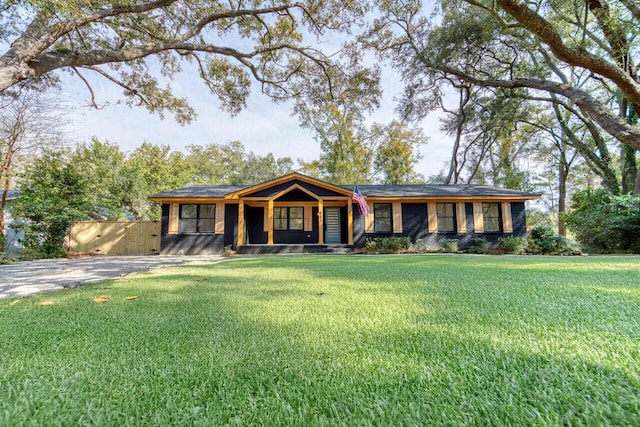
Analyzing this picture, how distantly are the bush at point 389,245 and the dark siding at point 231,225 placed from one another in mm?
6011

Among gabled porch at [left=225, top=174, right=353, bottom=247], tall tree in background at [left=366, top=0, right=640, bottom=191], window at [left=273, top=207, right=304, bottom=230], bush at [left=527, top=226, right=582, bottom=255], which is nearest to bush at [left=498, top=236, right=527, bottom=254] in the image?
bush at [left=527, top=226, right=582, bottom=255]

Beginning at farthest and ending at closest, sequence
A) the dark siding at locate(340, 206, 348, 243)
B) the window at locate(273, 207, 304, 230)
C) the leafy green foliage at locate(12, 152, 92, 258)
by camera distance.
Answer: the window at locate(273, 207, 304, 230) → the dark siding at locate(340, 206, 348, 243) → the leafy green foliage at locate(12, 152, 92, 258)

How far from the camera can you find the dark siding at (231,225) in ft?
38.8

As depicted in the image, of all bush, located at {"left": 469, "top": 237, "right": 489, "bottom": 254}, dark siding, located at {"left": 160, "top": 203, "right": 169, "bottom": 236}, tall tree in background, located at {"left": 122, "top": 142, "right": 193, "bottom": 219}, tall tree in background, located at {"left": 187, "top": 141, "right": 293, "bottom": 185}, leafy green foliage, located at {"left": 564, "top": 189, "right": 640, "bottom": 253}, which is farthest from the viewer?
tall tree in background, located at {"left": 187, "top": 141, "right": 293, "bottom": 185}

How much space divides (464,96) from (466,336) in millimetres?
17817

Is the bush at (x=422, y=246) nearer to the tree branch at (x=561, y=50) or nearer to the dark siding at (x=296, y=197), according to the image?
the dark siding at (x=296, y=197)

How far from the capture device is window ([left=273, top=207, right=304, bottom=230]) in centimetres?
1351

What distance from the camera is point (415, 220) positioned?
39.9 feet

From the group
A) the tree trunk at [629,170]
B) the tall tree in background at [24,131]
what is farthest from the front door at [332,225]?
the tree trunk at [629,170]

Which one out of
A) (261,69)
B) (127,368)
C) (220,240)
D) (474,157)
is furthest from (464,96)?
(127,368)

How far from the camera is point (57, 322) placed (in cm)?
183

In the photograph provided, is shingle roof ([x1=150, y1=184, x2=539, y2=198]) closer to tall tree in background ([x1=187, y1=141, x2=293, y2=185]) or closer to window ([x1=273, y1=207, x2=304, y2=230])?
window ([x1=273, y1=207, x2=304, y2=230])

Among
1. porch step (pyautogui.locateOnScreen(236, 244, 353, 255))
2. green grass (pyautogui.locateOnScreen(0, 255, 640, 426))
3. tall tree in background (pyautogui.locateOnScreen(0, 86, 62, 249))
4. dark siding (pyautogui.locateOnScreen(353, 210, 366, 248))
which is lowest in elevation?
porch step (pyautogui.locateOnScreen(236, 244, 353, 255))

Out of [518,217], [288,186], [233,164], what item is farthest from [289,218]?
[233,164]
